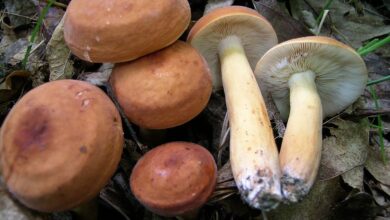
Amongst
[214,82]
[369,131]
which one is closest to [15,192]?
[214,82]

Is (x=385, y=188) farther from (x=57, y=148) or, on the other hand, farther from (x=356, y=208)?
(x=57, y=148)

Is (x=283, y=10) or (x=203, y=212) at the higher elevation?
(x=283, y=10)

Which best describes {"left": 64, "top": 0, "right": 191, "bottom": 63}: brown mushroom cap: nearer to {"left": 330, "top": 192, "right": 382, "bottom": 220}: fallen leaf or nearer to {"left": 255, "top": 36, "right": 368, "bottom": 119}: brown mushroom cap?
{"left": 255, "top": 36, "right": 368, "bottom": 119}: brown mushroom cap

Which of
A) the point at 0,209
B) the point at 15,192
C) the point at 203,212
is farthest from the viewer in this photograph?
the point at 203,212

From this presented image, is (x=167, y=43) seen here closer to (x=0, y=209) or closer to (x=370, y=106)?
(x=0, y=209)

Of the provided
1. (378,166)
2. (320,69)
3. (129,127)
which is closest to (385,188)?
(378,166)
